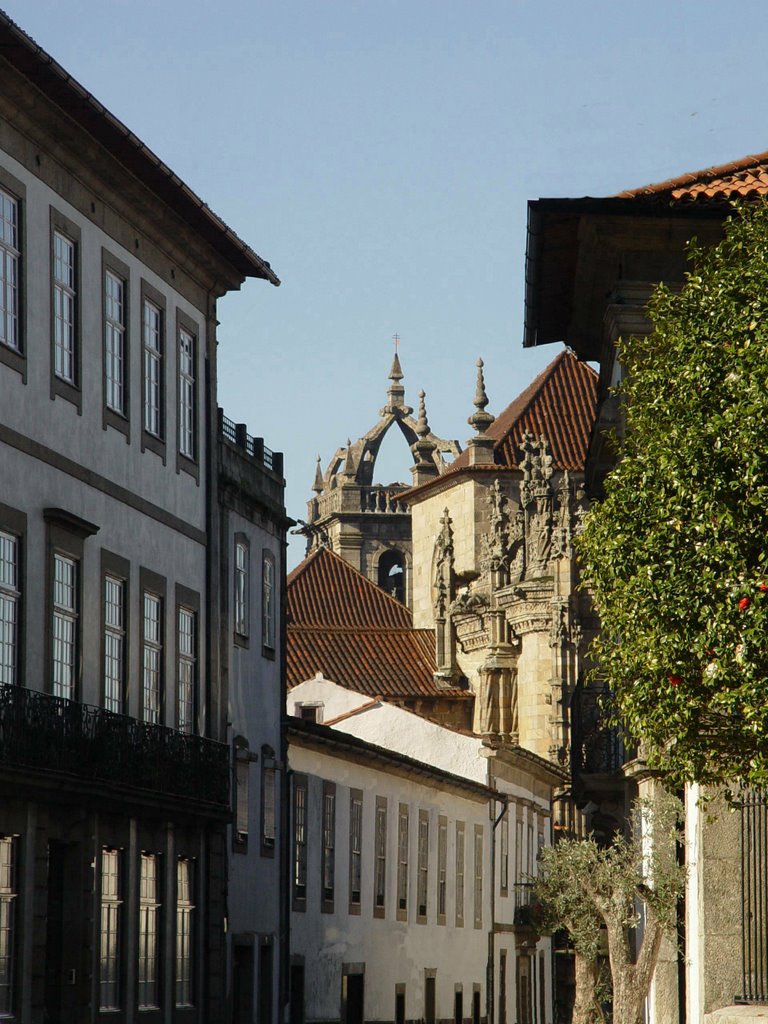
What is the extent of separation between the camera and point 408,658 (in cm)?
8888

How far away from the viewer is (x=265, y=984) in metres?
39.2

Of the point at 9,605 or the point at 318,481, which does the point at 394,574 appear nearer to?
the point at 318,481

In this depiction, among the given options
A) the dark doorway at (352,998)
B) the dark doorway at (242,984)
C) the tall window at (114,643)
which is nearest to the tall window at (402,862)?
the dark doorway at (352,998)

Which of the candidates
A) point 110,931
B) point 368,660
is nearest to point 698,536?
point 110,931

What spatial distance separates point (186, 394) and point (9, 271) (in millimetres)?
8159

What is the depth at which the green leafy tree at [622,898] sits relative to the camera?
3559cm

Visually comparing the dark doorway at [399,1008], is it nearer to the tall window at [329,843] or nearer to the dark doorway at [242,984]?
the tall window at [329,843]

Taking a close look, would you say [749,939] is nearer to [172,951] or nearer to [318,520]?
[172,951]

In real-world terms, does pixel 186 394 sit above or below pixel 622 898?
above

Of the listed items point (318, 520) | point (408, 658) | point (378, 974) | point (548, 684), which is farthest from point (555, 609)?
point (318, 520)

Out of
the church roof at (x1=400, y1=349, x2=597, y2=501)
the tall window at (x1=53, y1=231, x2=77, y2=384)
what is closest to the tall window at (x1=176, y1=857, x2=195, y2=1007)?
the tall window at (x1=53, y1=231, x2=77, y2=384)

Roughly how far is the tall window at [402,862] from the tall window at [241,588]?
13.4 m

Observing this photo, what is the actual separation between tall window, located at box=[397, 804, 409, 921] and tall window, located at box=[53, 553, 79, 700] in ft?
71.9

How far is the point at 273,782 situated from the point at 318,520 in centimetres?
9242
